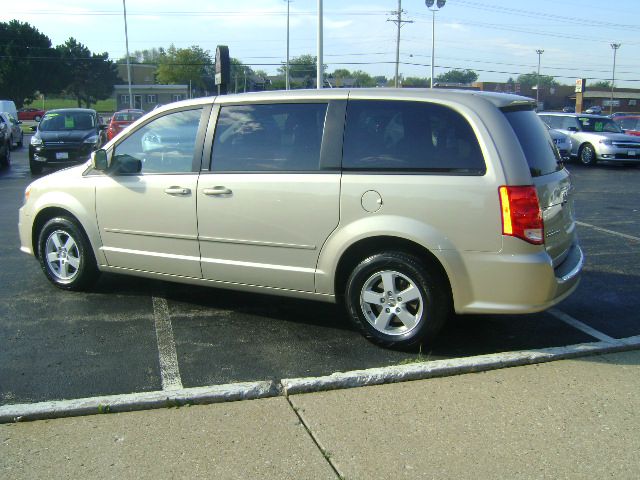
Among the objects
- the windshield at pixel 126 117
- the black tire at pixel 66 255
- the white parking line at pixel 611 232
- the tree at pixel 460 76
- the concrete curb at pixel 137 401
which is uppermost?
the tree at pixel 460 76

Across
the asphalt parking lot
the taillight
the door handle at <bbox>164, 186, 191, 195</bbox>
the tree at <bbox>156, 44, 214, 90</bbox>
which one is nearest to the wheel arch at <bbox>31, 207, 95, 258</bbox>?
the asphalt parking lot

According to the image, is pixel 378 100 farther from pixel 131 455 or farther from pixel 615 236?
pixel 615 236

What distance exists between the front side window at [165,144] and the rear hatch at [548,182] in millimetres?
2551

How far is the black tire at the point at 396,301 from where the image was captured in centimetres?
452

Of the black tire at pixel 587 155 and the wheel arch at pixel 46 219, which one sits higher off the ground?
the wheel arch at pixel 46 219

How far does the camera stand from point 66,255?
6117 mm

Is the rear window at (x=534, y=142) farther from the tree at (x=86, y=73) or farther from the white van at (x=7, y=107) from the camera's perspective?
the tree at (x=86, y=73)

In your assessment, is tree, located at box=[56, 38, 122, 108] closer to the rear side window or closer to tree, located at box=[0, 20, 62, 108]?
tree, located at box=[0, 20, 62, 108]

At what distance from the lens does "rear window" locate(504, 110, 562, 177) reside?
14.8ft

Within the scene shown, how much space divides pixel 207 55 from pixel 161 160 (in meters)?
92.8

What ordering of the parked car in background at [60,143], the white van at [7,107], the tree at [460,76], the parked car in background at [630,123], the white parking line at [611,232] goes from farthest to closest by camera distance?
1. the tree at [460,76]
2. the white van at [7,107]
3. the parked car in background at [630,123]
4. the parked car in background at [60,143]
5. the white parking line at [611,232]

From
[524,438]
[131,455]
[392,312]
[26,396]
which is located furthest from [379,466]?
[26,396]

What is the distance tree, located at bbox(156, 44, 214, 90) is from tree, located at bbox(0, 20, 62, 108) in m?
13.8

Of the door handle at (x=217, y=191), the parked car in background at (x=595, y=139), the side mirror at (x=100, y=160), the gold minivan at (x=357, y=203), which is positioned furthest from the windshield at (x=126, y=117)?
the door handle at (x=217, y=191)
